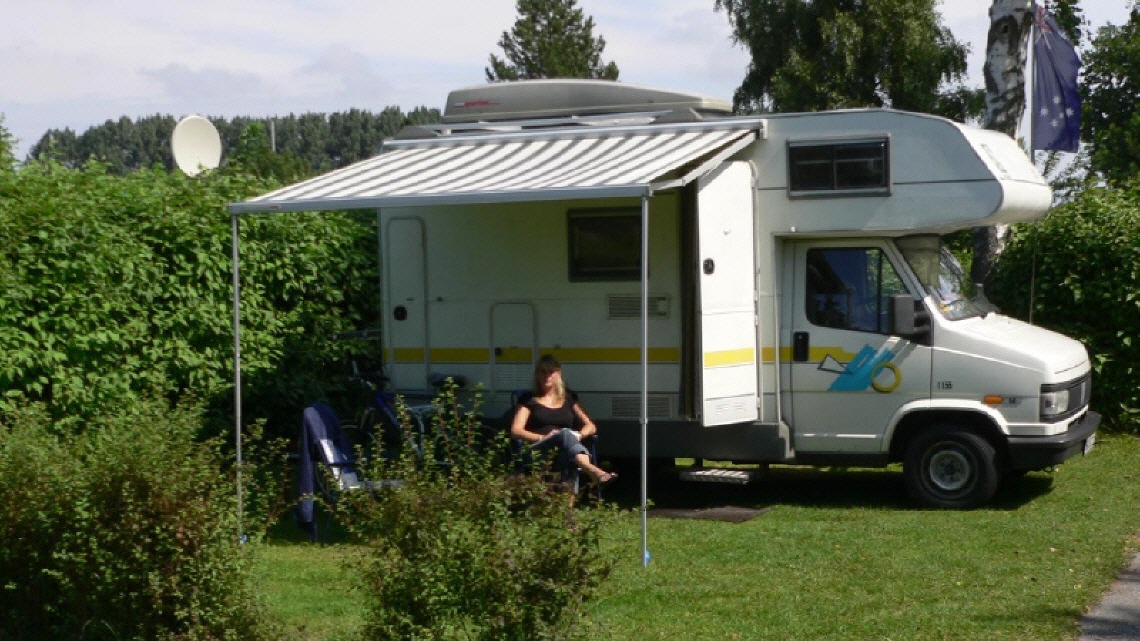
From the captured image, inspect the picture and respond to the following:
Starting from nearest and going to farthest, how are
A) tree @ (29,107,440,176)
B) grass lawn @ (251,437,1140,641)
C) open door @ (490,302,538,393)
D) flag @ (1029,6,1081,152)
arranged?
grass lawn @ (251,437,1140,641)
open door @ (490,302,538,393)
flag @ (1029,6,1081,152)
tree @ (29,107,440,176)

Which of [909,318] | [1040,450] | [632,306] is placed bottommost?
[1040,450]

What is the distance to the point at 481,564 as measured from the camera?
5.46m

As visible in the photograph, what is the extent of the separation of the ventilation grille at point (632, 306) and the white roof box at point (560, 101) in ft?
5.34

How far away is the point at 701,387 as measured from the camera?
401 inches

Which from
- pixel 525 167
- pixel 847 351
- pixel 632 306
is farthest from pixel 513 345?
pixel 847 351

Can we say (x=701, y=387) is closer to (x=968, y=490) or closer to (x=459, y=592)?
(x=968, y=490)

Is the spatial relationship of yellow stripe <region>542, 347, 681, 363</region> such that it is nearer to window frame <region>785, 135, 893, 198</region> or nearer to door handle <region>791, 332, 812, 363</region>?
door handle <region>791, 332, 812, 363</region>

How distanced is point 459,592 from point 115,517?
1.90 m

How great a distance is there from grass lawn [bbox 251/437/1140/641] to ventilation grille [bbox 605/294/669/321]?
62.9 inches

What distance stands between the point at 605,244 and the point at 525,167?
120 centimetres

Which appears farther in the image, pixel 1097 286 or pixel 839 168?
pixel 1097 286

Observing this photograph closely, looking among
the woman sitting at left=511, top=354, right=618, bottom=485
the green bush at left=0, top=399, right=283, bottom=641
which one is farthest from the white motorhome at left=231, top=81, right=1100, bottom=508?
the green bush at left=0, top=399, right=283, bottom=641

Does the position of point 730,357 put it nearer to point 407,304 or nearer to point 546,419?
point 546,419

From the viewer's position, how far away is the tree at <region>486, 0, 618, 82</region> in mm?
52219
